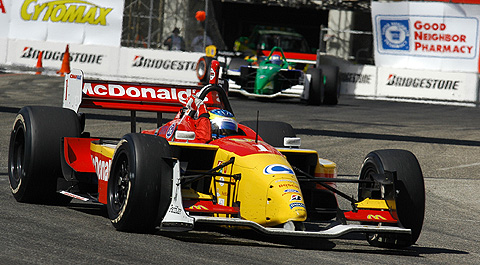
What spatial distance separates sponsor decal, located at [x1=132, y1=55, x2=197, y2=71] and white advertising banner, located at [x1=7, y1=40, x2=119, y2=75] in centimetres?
72

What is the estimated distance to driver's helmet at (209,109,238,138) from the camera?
7.94m

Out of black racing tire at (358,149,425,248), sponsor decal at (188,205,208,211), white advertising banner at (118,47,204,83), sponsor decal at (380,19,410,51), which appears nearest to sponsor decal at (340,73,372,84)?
sponsor decal at (380,19,410,51)

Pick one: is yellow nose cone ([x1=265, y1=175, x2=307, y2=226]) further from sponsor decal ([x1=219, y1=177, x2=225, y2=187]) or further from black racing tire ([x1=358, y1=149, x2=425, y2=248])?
black racing tire ([x1=358, y1=149, x2=425, y2=248])

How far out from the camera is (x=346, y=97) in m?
27.9

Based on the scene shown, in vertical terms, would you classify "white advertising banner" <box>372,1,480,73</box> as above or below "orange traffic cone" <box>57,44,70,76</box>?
above

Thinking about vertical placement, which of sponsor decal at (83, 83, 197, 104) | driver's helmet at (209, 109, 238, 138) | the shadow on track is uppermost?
sponsor decal at (83, 83, 197, 104)

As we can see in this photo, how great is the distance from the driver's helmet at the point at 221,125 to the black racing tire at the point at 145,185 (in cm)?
89

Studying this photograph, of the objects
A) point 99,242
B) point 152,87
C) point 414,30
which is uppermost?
point 414,30

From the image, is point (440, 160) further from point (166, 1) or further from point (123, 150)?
point (166, 1)

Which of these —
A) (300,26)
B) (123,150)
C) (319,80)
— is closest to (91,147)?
(123,150)

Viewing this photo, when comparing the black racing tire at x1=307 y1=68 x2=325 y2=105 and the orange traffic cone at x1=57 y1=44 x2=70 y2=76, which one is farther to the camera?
the orange traffic cone at x1=57 y1=44 x2=70 y2=76

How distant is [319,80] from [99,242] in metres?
17.6

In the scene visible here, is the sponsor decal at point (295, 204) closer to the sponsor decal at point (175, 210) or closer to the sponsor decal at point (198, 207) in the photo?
the sponsor decal at point (198, 207)

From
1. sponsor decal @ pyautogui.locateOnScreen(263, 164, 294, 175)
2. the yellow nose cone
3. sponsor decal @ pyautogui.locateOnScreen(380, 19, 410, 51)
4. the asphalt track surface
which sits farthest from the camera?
sponsor decal @ pyautogui.locateOnScreen(380, 19, 410, 51)
